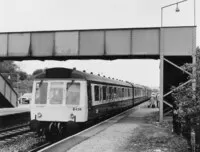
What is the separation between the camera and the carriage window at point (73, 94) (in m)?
14.6

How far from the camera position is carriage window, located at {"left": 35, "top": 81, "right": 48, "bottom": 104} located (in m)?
14.8

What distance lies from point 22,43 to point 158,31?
897 cm

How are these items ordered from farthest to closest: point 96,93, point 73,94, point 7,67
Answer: point 7,67
point 96,93
point 73,94

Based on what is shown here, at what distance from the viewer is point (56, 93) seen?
1478cm

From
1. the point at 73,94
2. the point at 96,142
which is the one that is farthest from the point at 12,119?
the point at 96,142

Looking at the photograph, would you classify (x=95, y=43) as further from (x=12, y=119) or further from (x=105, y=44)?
(x=12, y=119)

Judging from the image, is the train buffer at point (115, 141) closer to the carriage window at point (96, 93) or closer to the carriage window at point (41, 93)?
the carriage window at point (96, 93)

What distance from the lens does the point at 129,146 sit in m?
11.4

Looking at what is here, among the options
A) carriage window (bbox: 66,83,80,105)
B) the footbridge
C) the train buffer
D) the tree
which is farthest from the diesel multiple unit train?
the tree

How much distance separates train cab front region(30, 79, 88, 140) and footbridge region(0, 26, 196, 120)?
23.4 ft

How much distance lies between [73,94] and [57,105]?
2.63 ft

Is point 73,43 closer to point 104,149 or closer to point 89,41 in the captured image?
point 89,41

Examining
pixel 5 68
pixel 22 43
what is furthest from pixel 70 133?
pixel 5 68

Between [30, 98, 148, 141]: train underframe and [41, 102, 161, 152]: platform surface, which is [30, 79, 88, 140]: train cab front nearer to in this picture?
[30, 98, 148, 141]: train underframe
